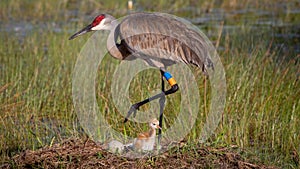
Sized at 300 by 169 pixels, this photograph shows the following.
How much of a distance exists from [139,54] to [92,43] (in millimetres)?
2679

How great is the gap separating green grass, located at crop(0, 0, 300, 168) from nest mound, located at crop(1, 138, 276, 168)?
28 cm

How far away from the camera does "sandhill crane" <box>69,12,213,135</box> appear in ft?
17.7

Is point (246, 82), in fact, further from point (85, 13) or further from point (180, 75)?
point (85, 13)

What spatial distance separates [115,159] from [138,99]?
1.65 meters

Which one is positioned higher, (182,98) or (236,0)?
(236,0)

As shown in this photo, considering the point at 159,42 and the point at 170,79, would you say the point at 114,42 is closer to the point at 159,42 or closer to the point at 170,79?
the point at 159,42

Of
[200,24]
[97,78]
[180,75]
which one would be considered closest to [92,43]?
[97,78]

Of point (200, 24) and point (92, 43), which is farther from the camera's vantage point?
point (200, 24)

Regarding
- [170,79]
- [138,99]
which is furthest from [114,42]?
[138,99]

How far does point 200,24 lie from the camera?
36.4 feet

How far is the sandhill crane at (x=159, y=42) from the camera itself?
540 cm

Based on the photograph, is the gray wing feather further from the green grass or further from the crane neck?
the green grass

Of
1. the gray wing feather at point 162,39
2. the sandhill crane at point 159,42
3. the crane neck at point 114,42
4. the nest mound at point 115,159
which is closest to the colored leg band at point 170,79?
the sandhill crane at point 159,42

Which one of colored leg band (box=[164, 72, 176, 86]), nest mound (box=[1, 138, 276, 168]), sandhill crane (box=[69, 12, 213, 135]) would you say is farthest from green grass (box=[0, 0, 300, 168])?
sandhill crane (box=[69, 12, 213, 135])
